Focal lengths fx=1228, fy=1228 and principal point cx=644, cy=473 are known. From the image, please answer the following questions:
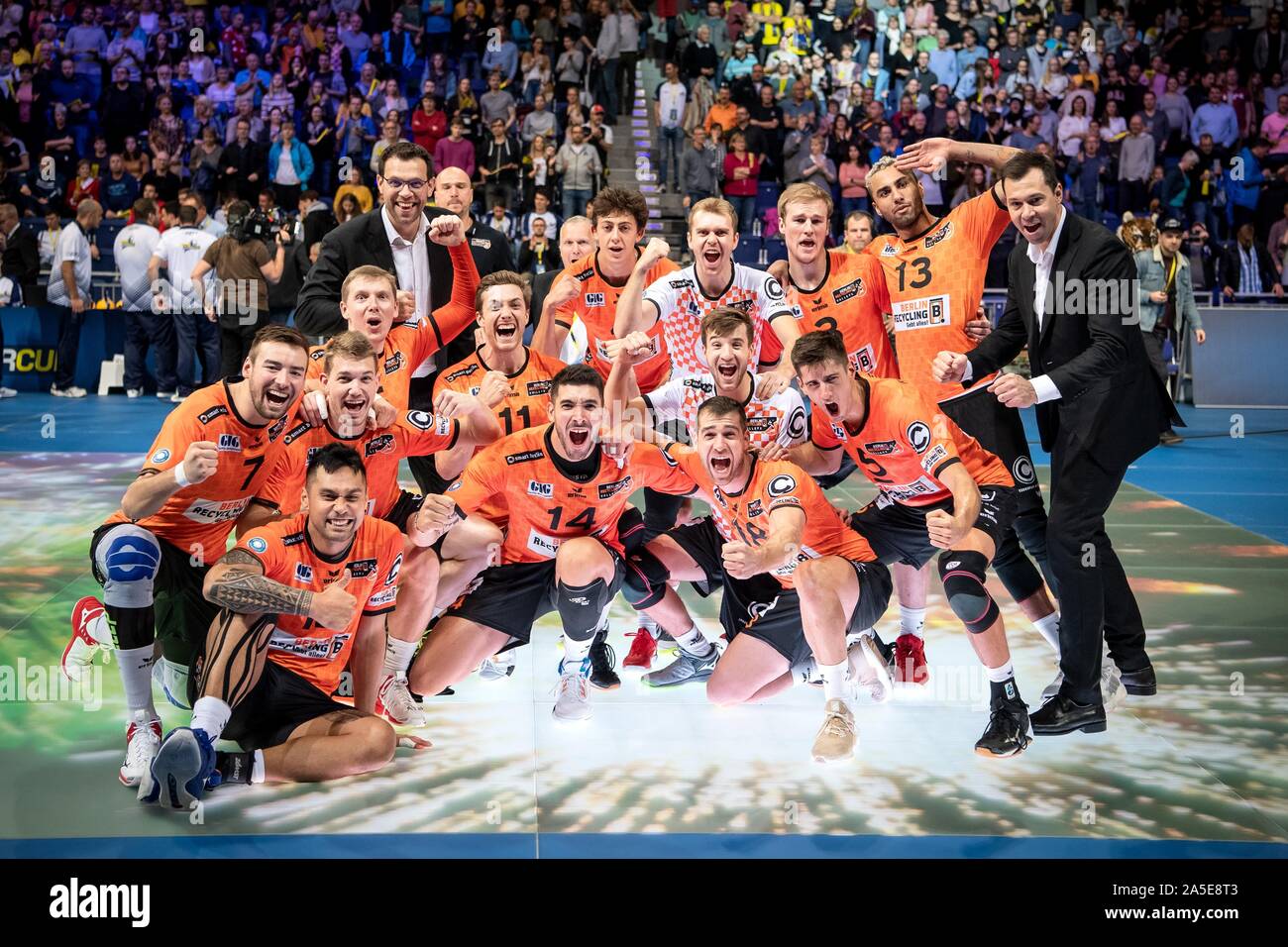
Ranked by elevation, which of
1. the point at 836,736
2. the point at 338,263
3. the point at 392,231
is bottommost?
the point at 836,736

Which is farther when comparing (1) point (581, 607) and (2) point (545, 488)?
(2) point (545, 488)

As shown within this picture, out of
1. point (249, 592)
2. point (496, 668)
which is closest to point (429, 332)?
point (496, 668)

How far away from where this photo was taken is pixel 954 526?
16.4ft

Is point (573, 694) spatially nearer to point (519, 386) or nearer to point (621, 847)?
point (621, 847)

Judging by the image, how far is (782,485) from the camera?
17.9ft

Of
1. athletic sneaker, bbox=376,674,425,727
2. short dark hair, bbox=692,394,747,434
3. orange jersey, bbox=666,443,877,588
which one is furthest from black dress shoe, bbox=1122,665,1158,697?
athletic sneaker, bbox=376,674,425,727

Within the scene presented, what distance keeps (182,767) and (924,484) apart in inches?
134

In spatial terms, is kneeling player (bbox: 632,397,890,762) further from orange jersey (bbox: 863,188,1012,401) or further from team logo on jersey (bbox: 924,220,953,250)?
team logo on jersey (bbox: 924,220,953,250)

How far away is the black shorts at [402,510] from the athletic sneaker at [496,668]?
79 centimetres

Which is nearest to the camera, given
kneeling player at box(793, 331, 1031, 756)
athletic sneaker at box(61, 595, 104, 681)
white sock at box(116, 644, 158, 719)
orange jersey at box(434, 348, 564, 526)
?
white sock at box(116, 644, 158, 719)

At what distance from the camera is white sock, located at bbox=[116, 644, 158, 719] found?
4922mm
